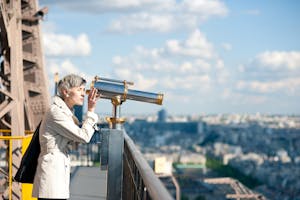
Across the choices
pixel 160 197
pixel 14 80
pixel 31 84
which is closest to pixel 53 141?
pixel 160 197

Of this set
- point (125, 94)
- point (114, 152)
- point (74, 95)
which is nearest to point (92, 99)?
point (74, 95)

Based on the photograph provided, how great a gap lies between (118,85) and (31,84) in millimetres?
5281

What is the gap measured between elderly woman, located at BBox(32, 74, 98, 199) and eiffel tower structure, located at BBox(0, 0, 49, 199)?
3025 millimetres

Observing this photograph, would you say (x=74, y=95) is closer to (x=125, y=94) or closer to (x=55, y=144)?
(x=55, y=144)

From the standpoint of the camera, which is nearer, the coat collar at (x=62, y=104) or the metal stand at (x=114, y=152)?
the coat collar at (x=62, y=104)

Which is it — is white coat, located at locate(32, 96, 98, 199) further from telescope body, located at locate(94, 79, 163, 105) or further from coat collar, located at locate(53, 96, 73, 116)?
telescope body, located at locate(94, 79, 163, 105)

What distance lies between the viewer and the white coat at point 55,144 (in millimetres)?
3336

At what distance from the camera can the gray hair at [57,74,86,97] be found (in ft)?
11.1

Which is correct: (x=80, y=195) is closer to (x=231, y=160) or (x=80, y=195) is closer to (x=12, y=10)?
(x=12, y=10)

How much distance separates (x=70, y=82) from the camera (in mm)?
3375

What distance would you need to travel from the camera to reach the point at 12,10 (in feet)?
25.0

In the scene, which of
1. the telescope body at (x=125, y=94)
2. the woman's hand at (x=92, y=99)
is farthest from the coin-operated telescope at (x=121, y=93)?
the woman's hand at (x=92, y=99)

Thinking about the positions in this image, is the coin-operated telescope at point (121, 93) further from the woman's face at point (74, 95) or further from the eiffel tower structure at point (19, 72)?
the eiffel tower structure at point (19, 72)

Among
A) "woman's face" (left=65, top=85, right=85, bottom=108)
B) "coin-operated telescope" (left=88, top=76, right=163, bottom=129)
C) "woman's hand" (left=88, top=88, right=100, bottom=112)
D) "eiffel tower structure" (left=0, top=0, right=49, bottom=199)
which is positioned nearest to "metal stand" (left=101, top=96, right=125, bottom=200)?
"coin-operated telescope" (left=88, top=76, right=163, bottom=129)
